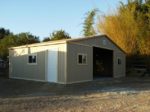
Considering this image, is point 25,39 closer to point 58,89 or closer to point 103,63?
point 103,63

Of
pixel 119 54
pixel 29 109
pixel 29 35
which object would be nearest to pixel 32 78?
pixel 119 54

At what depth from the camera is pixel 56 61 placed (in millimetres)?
23078

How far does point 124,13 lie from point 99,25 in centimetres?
332

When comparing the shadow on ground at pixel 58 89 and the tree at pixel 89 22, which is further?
the tree at pixel 89 22

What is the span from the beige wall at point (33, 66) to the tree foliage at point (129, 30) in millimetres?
13501

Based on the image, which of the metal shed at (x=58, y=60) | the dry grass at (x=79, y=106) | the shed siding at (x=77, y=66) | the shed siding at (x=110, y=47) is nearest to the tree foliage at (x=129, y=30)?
the shed siding at (x=110, y=47)

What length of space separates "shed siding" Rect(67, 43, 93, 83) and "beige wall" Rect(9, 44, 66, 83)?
436mm

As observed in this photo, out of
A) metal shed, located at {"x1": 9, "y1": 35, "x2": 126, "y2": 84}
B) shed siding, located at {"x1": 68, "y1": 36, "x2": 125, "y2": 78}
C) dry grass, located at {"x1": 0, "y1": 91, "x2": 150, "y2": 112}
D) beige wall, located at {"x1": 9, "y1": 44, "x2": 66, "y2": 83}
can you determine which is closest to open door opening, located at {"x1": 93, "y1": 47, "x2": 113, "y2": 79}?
shed siding, located at {"x1": 68, "y1": 36, "x2": 125, "y2": 78}

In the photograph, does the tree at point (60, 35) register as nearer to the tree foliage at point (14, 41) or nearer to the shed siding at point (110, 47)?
the tree foliage at point (14, 41)

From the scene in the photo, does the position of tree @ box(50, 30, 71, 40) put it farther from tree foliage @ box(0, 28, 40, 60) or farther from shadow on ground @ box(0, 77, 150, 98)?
shadow on ground @ box(0, 77, 150, 98)

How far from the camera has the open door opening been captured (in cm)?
3212

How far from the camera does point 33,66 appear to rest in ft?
83.9

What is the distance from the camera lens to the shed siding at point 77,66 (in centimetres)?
2265

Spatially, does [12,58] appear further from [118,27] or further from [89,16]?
[89,16]
